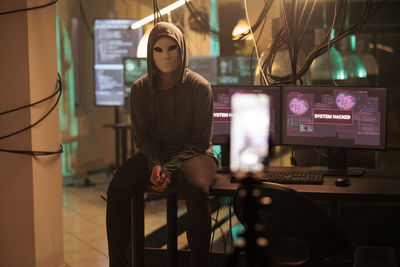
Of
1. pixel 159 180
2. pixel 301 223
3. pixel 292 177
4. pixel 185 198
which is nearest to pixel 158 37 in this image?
pixel 159 180

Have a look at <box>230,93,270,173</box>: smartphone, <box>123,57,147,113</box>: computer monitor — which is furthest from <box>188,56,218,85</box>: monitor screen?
<box>230,93,270,173</box>: smartphone

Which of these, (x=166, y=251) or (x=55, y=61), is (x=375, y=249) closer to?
(x=166, y=251)

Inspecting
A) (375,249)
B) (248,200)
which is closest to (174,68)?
(375,249)

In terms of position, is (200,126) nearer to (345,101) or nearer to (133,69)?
(345,101)

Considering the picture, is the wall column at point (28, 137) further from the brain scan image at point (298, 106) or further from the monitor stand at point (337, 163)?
the monitor stand at point (337, 163)

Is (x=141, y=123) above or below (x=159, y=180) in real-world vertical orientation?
above

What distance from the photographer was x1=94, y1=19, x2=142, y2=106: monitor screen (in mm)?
6285

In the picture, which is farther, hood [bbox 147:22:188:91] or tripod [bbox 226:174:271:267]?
hood [bbox 147:22:188:91]

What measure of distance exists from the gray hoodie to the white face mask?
0.03 metres

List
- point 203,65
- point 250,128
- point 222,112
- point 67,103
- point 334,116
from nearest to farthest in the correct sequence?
point 250,128, point 334,116, point 222,112, point 203,65, point 67,103

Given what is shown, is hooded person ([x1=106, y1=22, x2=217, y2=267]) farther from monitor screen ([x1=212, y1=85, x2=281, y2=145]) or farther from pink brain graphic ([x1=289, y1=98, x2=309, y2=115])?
pink brain graphic ([x1=289, y1=98, x2=309, y2=115])

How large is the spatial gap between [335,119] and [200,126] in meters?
0.76

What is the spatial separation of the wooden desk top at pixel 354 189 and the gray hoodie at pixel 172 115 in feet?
0.85

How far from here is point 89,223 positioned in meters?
4.75
